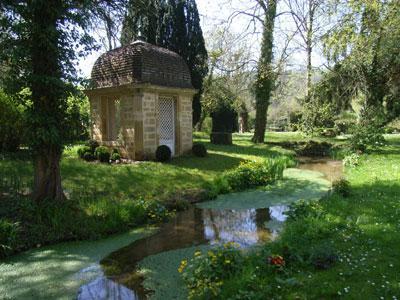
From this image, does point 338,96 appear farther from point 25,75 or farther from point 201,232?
point 25,75

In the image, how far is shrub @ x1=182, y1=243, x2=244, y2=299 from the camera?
13.4ft

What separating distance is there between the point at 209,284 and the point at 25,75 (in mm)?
5094

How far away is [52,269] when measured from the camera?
5.22 meters

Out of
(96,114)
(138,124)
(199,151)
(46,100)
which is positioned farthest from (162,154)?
(46,100)

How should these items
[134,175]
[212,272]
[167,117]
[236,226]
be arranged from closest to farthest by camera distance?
1. [212,272]
2. [236,226]
3. [134,175]
4. [167,117]

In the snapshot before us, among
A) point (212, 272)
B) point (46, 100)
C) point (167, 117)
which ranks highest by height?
point (46, 100)

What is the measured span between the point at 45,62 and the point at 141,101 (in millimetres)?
6378

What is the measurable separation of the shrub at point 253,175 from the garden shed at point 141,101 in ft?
13.3

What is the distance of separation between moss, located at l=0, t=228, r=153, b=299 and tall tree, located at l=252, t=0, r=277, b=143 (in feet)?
53.6

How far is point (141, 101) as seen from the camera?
13.2 metres

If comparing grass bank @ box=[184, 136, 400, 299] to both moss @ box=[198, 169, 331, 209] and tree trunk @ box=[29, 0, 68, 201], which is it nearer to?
moss @ box=[198, 169, 331, 209]

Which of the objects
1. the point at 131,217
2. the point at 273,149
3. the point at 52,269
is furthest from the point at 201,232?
the point at 273,149

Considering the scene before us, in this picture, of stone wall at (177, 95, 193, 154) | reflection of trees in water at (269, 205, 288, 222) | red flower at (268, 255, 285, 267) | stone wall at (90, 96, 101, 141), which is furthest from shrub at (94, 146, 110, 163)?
red flower at (268, 255, 285, 267)

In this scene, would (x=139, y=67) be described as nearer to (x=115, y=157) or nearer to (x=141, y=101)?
(x=141, y=101)
